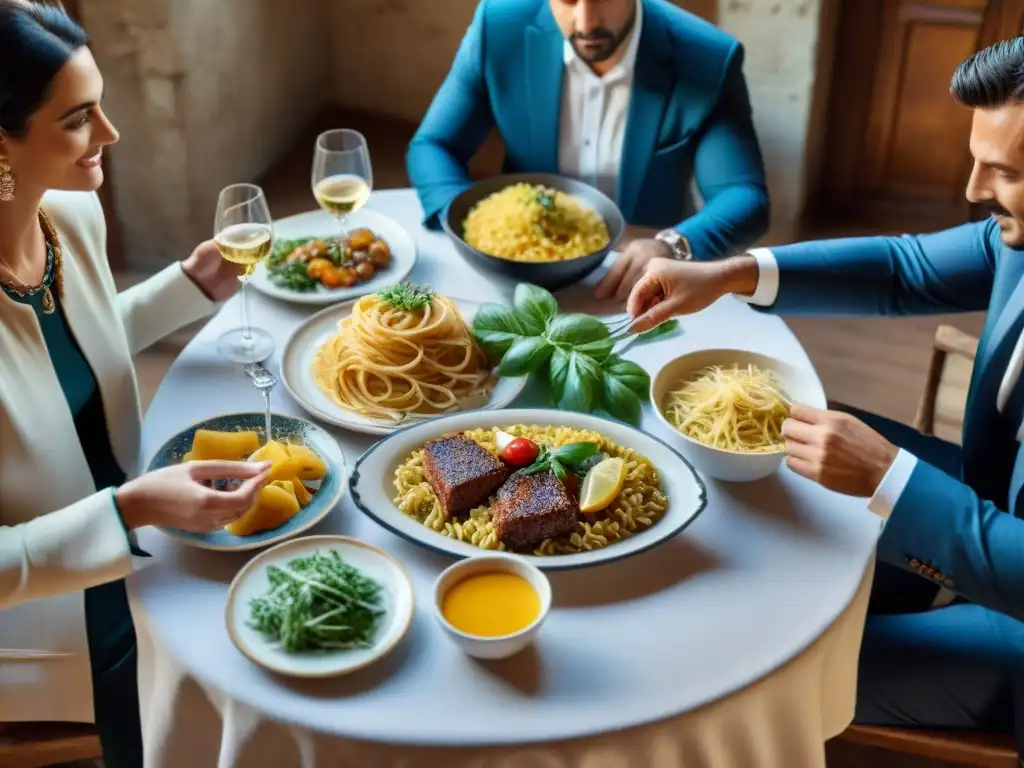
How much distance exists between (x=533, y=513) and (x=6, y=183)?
998 mm

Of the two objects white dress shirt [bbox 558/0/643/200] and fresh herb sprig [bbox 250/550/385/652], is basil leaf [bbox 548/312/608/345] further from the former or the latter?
white dress shirt [bbox 558/0/643/200]

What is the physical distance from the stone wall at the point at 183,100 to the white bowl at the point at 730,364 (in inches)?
105

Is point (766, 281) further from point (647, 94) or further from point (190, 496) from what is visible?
point (190, 496)

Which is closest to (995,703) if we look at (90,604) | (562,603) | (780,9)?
(562,603)

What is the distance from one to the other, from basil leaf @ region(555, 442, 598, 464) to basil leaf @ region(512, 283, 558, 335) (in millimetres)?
396

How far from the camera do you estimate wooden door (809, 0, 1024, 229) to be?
4.21m

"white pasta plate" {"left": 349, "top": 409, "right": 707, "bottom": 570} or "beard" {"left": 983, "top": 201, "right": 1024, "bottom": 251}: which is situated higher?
"beard" {"left": 983, "top": 201, "right": 1024, "bottom": 251}

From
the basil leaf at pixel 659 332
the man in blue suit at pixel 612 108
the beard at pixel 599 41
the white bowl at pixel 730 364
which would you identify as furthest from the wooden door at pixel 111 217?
the white bowl at pixel 730 364

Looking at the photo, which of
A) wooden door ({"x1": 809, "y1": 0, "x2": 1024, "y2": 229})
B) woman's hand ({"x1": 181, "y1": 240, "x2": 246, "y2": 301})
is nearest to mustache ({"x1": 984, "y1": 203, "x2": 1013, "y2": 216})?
woman's hand ({"x1": 181, "y1": 240, "x2": 246, "y2": 301})

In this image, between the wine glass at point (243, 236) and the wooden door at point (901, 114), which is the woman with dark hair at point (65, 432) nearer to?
the wine glass at point (243, 236)

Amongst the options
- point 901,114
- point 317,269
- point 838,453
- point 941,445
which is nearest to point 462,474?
point 838,453

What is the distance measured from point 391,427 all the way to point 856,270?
106 cm

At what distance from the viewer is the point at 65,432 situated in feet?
6.00

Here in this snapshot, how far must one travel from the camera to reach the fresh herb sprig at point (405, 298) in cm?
199
